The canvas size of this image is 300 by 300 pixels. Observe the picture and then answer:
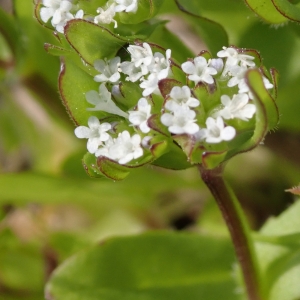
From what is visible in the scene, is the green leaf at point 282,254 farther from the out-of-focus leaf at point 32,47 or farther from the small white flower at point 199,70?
the out-of-focus leaf at point 32,47

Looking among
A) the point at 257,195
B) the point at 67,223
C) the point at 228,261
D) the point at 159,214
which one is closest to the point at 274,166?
the point at 257,195

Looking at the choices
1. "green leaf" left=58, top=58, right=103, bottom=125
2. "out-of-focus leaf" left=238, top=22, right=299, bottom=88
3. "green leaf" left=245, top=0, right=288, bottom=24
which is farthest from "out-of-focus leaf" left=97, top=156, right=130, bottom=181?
"out-of-focus leaf" left=238, top=22, right=299, bottom=88

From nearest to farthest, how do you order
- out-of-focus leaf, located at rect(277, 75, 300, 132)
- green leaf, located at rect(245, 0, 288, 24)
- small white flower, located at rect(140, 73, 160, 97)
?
1. small white flower, located at rect(140, 73, 160, 97)
2. green leaf, located at rect(245, 0, 288, 24)
3. out-of-focus leaf, located at rect(277, 75, 300, 132)

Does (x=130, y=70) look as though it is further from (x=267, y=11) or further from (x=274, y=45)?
(x=274, y=45)

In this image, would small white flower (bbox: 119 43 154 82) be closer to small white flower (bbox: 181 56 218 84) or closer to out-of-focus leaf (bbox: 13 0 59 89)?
small white flower (bbox: 181 56 218 84)

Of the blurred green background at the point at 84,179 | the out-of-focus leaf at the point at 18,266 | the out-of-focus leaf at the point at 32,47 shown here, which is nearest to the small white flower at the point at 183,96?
the blurred green background at the point at 84,179

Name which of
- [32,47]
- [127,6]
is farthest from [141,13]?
[32,47]
